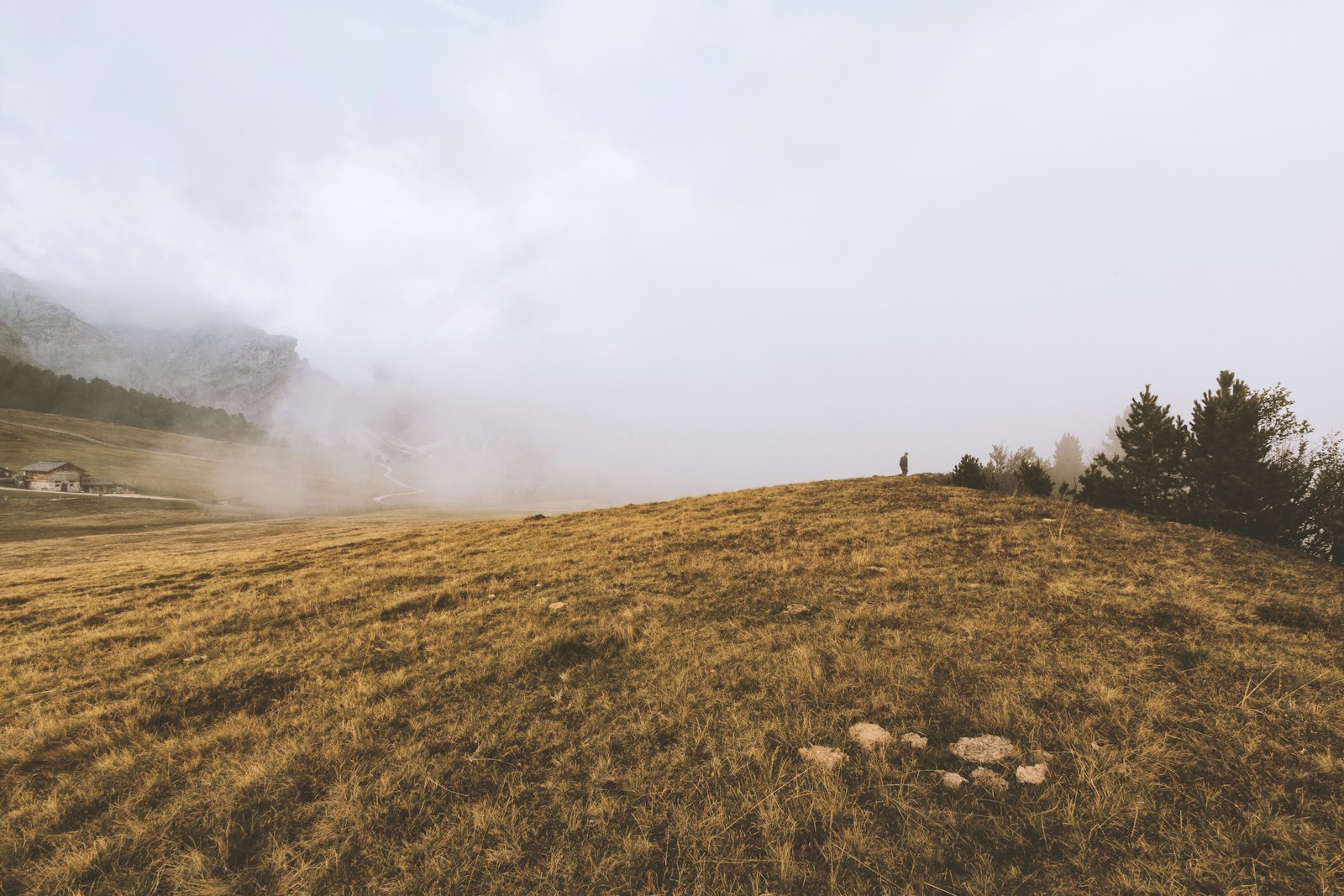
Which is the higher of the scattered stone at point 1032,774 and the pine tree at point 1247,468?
the pine tree at point 1247,468

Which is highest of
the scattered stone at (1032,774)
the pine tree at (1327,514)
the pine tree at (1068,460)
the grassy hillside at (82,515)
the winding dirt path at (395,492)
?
the pine tree at (1068,460)

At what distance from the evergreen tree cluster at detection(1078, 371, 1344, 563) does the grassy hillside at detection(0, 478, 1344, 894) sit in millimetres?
7647

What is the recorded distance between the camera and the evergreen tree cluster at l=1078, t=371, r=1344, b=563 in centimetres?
1617

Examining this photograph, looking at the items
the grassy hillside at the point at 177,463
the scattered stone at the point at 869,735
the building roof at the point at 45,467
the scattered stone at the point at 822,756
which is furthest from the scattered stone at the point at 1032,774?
the building roof at the point at 45,467

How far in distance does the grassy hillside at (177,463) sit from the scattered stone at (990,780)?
116420 millimetres

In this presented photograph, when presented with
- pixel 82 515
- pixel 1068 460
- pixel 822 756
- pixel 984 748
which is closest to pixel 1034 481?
pixel 984 748

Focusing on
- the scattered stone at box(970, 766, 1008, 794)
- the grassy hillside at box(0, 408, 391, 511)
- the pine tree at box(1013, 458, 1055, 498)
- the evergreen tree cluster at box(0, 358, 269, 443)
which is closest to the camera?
the scattered stone at box(970, 766, 1008, 794)

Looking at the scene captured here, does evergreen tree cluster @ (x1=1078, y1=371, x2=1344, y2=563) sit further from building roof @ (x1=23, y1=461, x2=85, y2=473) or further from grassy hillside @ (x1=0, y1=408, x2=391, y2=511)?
building roof @ (x1=23, y1=461, x2=85, y2=473)

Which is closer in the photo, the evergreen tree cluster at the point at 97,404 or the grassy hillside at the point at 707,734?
the grassy hillside at the point at 707,734

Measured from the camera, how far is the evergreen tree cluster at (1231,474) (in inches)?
637

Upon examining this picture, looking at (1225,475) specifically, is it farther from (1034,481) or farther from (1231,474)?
(1034,481)

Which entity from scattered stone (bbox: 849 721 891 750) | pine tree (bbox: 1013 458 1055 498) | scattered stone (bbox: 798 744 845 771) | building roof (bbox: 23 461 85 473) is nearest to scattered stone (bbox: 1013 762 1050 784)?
scattered stone (bbox: 849 721 891 750)

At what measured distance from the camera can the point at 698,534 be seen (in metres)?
16.5

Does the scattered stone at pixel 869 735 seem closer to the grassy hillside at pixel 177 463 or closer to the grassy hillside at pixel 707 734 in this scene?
the grassy hillside at pixel 707 734
